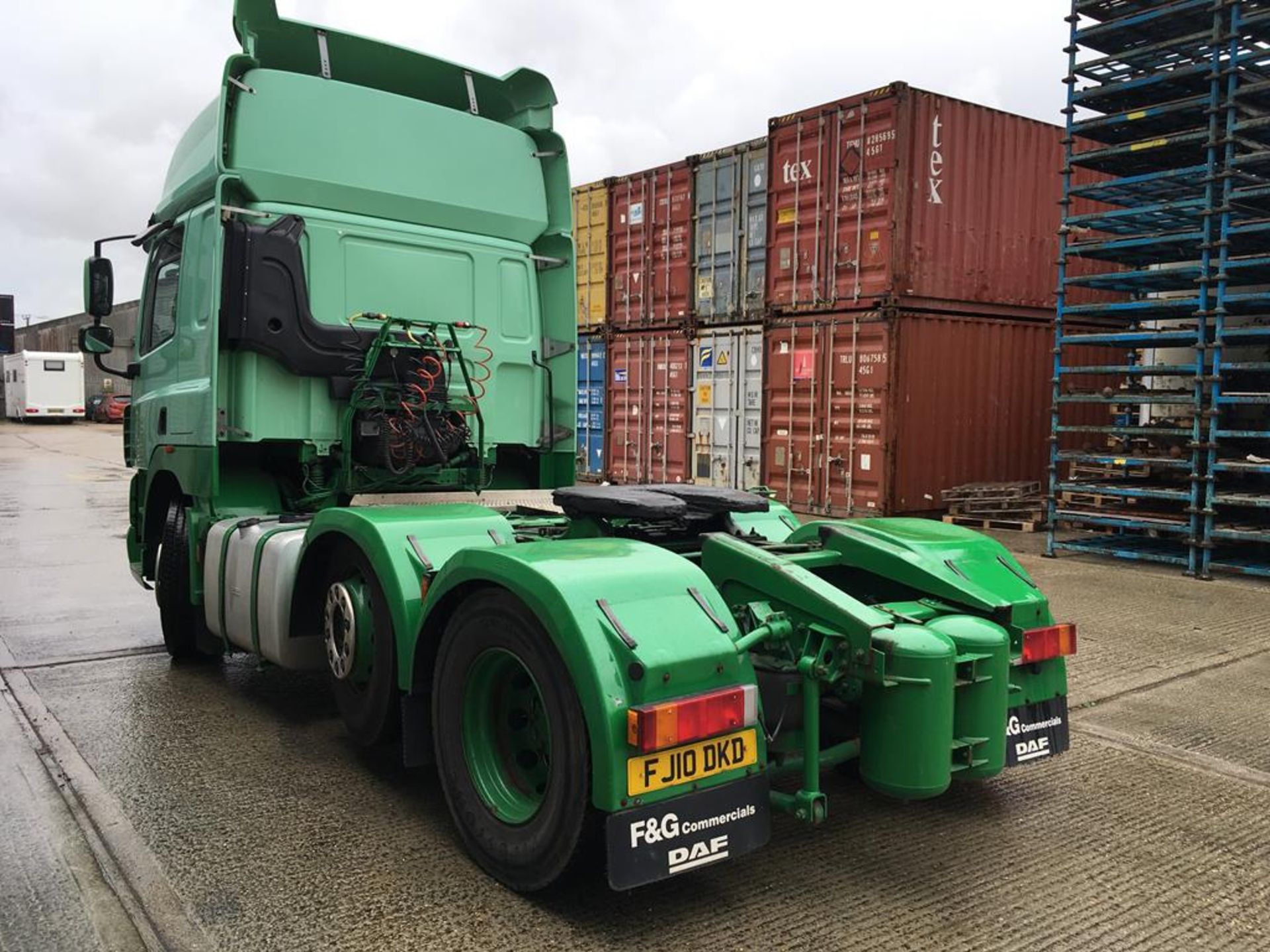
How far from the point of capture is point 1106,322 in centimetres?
1341

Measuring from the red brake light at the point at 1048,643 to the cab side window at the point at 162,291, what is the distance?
4679mm

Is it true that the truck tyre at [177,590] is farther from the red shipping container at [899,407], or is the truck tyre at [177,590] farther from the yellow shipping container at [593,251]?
the yellow shipping container at [593,251]

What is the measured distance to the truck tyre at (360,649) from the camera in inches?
150

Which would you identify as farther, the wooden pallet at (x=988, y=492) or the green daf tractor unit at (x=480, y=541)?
the wooden pallet at (x=988, y=492)

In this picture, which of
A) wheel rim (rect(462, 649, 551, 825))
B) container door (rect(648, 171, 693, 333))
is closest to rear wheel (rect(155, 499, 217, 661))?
wheel rim (rect(462, 649, 551, 825))

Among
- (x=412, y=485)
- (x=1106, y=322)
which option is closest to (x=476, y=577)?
(x=412, y=485)

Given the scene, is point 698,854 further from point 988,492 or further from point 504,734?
point 988,492

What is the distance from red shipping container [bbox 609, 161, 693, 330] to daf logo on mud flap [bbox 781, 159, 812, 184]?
175cm

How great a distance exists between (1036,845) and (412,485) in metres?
3.46

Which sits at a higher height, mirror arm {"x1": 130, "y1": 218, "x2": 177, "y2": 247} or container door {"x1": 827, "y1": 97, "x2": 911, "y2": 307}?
container door {"x1": 827, "y1": 97, "x2": 911, "y2": 307}

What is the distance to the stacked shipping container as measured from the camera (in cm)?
1192

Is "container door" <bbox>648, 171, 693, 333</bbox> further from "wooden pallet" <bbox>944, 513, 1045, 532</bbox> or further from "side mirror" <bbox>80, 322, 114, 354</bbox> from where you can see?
"side mirror" <bbox>80, 322, 114, 354</bbox>

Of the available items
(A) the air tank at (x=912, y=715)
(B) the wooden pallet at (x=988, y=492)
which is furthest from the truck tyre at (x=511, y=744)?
(B) the wooden pallet at (x=988, y=492)

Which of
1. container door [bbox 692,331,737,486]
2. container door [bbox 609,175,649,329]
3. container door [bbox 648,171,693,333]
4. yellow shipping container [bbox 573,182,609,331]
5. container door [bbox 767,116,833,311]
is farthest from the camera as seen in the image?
yellow shipping container [bbox 573,182,609,331]
